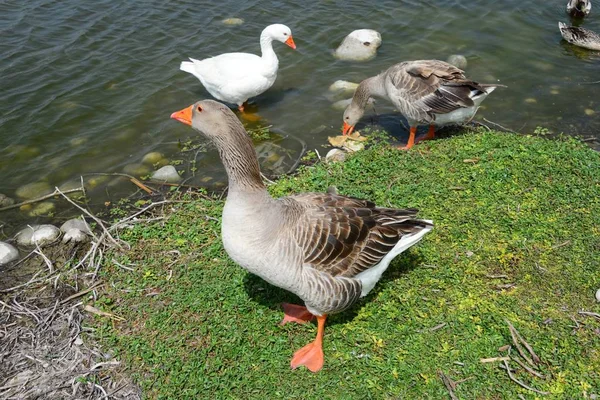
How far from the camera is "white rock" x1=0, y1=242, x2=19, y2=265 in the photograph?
5.54 metres

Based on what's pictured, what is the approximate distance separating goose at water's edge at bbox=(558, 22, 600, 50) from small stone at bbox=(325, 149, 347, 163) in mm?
5743

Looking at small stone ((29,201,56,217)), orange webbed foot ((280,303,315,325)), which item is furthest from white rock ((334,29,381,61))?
orange webbed foot ((280,303,315,325))

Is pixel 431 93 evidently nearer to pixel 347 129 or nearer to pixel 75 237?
pixel 347 129

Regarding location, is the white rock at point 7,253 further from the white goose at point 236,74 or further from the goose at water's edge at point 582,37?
the goose at water's edge at point 582,37

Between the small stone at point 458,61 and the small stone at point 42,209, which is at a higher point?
the small stone at point 458,61

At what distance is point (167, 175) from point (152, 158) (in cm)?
67

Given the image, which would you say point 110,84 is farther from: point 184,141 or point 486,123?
point 486,123

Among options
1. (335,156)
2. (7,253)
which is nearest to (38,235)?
(7,253)

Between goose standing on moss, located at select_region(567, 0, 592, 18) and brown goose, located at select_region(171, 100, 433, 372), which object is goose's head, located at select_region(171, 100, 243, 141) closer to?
brown goose, located at select_region(171, 100, 433, 372)

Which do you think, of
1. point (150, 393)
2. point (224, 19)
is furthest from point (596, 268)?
point (224, 19)

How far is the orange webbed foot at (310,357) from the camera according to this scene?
13.0ft

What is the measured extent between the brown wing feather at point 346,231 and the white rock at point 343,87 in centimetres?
481

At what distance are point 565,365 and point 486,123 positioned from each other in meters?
4.63

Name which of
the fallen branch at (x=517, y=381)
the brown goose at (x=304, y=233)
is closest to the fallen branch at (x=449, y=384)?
the fallen branch at (x=517, y=381)
